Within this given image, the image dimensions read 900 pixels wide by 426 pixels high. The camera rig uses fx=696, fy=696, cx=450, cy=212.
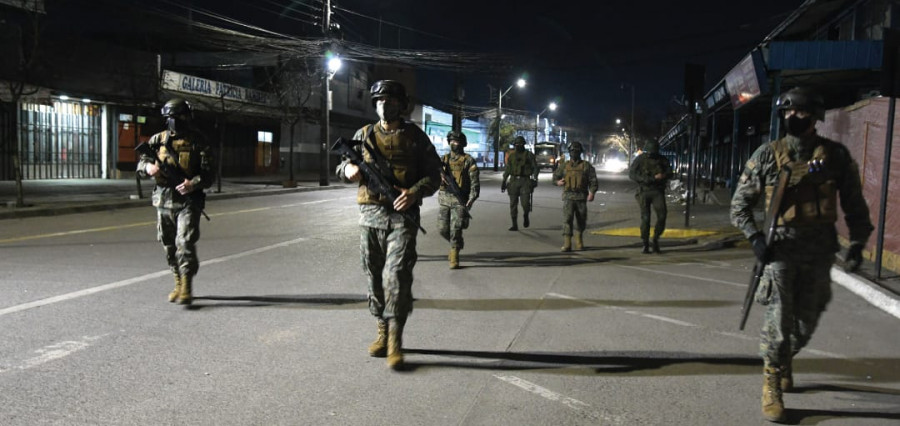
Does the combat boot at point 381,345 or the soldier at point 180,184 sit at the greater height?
the soldier at point 180,184

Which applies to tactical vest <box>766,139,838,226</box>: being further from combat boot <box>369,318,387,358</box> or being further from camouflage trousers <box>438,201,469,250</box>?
camouflage trousers <box>438,201,469,250</box>

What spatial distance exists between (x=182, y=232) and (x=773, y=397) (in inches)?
200

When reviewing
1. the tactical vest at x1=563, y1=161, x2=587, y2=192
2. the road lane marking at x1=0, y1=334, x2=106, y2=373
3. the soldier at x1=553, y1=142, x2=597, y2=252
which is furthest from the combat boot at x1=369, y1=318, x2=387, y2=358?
the tactical vest at x1=563, y1=161, x2=587, y2=192

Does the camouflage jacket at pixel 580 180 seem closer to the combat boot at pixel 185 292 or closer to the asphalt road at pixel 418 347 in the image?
the asphalt road at pixel 418 347

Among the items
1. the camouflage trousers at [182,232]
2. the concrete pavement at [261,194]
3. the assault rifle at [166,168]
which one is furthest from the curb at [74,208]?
the assault rifle at [166,168]

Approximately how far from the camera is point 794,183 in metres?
3.92

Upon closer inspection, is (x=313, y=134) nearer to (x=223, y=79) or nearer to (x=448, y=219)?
(x=223, y=79)

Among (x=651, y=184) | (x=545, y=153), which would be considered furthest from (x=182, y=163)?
(x=545, y=153)

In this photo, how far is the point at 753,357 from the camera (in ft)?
17.3

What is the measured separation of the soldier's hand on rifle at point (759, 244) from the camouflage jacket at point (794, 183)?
1.3 inches

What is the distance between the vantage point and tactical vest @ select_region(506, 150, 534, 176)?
1362cm

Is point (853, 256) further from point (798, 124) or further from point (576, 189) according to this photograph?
point (576, 189)

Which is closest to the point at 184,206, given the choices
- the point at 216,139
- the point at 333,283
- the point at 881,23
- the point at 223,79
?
the point at 333,283

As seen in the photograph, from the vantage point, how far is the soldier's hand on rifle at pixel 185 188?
629 centimetres
